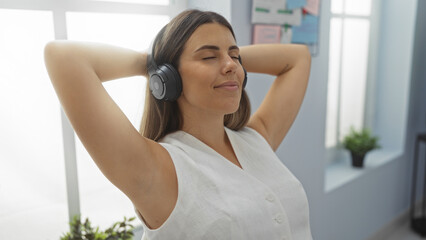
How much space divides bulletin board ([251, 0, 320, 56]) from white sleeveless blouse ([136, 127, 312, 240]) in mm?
679

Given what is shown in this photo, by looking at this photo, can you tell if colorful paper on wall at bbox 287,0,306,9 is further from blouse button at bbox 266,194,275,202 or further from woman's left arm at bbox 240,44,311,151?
blouse button at bbox 266,194,275,202

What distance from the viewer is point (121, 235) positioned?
4.05 ft

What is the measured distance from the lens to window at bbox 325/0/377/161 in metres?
2.54

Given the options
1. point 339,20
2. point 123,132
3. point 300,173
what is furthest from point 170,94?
point 339,20

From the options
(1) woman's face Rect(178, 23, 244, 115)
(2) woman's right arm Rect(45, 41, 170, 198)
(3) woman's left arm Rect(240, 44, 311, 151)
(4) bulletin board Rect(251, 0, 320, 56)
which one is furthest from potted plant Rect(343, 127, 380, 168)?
(2) woman's right arm Rect(45, 41, 170, 198)

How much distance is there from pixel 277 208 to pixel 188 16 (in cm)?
53

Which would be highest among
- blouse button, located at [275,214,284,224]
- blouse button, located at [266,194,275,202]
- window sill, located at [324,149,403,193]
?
blouse button, located at [266,194,275,202]

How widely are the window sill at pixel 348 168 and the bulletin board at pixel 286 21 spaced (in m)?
0.86

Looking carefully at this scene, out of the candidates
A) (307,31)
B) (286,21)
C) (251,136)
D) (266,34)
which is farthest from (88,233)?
(307,31)

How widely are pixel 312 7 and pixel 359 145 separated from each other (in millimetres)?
1170

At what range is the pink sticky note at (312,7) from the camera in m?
1.84

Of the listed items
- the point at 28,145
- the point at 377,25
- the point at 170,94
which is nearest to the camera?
the point at 170,94

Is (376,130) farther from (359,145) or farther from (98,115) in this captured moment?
(98,115)

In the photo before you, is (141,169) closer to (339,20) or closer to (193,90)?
(193,90)
